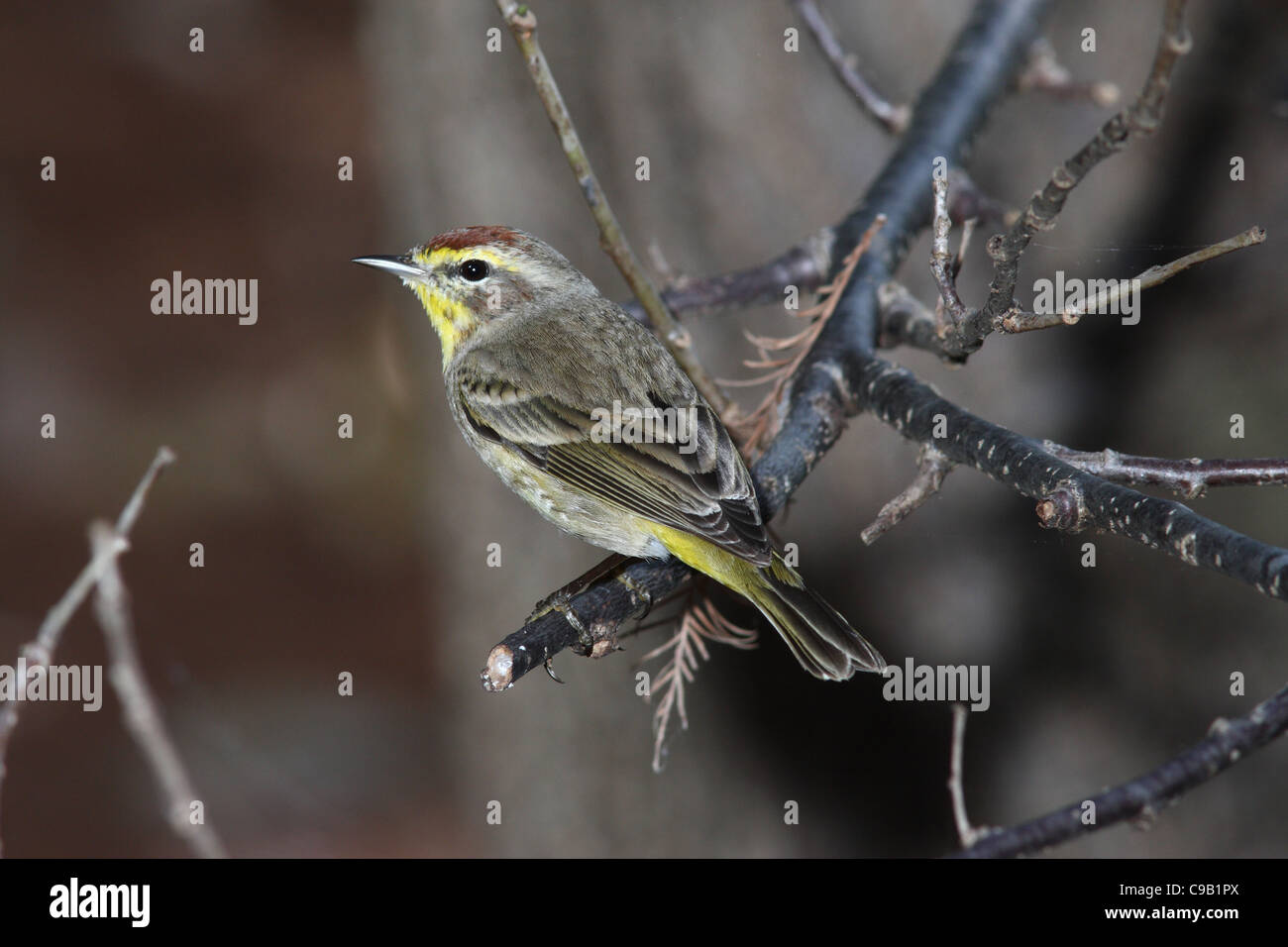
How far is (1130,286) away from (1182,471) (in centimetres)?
53

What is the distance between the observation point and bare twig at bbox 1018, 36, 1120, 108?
4.30 m

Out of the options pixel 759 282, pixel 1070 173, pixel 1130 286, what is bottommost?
pixel 1130 286

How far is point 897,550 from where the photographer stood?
4.97 meters

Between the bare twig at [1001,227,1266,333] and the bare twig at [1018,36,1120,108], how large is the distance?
92.3 inches

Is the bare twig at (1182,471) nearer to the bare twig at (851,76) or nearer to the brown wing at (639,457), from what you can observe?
the brown wing at (639,457)

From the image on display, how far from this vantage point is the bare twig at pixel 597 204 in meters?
2.47

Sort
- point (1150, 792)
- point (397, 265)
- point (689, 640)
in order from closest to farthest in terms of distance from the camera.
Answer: point (1150, 792), point (689, 640), point (397, 265)

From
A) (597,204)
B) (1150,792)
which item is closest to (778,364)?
(597,204)

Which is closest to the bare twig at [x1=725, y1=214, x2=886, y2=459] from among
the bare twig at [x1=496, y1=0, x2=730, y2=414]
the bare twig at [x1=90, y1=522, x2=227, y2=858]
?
the bare twig at [x1=496, y1=0, x2=730, y2=414]

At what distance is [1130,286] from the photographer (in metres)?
2.02

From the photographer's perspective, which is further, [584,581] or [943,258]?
[584,581]

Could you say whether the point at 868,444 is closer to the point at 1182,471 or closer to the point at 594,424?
the point at 594,424

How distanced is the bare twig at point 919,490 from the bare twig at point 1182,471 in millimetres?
255

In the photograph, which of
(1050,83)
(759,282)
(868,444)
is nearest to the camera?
(759,282)
